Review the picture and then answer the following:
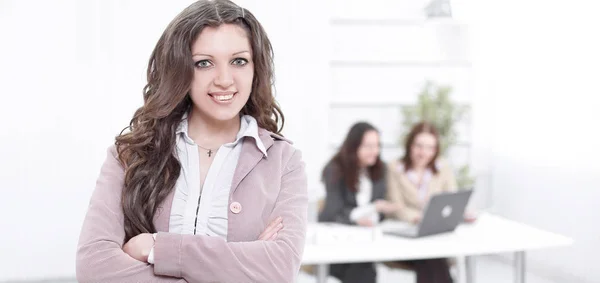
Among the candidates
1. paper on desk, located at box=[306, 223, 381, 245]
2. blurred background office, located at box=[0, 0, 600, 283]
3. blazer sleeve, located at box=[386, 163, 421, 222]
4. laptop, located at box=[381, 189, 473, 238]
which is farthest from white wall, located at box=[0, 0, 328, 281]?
laptop, located at box=[381, 189, 473, 238]

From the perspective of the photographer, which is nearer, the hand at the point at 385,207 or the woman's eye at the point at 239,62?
the woman's eye at the point at 239,62

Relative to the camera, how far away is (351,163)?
479 centimetres

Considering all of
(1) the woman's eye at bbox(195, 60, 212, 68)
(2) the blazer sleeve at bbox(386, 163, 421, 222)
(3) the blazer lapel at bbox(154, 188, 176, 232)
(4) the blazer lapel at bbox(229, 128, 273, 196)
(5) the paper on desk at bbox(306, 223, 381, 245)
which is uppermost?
(1) the woman's eye at bbox(195, 60, 212, 68)

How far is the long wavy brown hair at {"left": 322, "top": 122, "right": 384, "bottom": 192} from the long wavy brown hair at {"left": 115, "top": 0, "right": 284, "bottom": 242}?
2.82m

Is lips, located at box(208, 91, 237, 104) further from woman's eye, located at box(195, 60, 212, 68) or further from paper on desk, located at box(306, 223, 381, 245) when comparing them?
paper on desk, located at box(306, 223, 381, 245)

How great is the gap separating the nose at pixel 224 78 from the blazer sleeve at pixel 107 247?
0.37 metres

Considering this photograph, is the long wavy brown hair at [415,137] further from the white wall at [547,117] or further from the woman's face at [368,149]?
the white wall at [547,117]

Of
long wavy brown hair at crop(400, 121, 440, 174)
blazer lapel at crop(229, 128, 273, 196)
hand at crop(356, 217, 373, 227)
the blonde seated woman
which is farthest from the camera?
long wavy brown hair at crop(400, 121, 440, 174)

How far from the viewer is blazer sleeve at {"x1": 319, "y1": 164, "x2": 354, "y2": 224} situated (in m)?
4.47

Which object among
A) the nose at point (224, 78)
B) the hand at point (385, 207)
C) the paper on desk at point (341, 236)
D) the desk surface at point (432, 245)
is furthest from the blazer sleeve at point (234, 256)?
the hand at point (385, 207)

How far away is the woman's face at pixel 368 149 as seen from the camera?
15.8 ft

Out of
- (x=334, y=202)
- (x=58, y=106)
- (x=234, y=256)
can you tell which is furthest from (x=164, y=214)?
(x=58, y=106)

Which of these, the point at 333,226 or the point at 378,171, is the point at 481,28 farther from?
the point at 333,226

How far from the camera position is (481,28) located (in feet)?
22.3
